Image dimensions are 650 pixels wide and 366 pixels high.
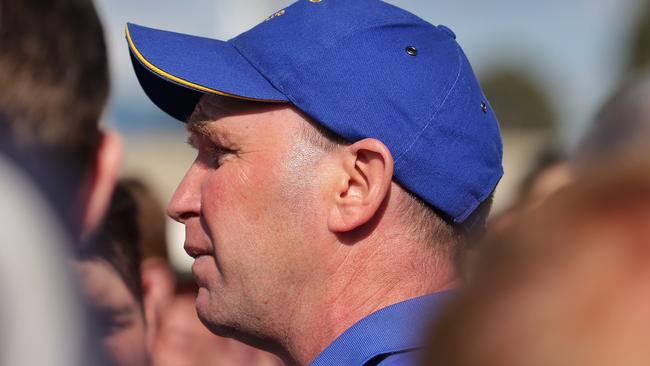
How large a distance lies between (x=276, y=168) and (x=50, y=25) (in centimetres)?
59

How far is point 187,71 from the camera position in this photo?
2496mm

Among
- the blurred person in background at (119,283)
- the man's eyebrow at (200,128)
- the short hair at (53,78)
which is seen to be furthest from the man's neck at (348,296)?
the blurred person in background at (119,283)

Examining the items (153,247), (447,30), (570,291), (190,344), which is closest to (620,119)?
(447,30)

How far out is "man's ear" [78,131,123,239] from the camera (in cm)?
244

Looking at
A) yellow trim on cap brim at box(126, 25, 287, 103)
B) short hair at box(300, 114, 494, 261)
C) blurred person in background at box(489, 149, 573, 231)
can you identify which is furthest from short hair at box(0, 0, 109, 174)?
blurred person in background at box(489, 149, 573, 231)

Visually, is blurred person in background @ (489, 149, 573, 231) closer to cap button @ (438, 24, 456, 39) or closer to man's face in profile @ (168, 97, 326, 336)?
cap button @ (438, 24, 456, 39)

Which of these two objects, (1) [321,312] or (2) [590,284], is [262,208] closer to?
(1) [321,312]

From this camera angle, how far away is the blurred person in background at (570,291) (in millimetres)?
972

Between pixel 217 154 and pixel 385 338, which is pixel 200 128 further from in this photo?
pixel 385 338

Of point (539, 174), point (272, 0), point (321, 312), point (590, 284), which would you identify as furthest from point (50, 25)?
point (272, 0)

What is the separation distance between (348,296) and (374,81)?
49 centimetres

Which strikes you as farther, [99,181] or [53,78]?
[99,181]

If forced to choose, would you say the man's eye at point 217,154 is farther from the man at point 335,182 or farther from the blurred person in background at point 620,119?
the blurred person in background at point 620,119

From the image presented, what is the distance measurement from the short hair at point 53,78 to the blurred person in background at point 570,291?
1227mm
